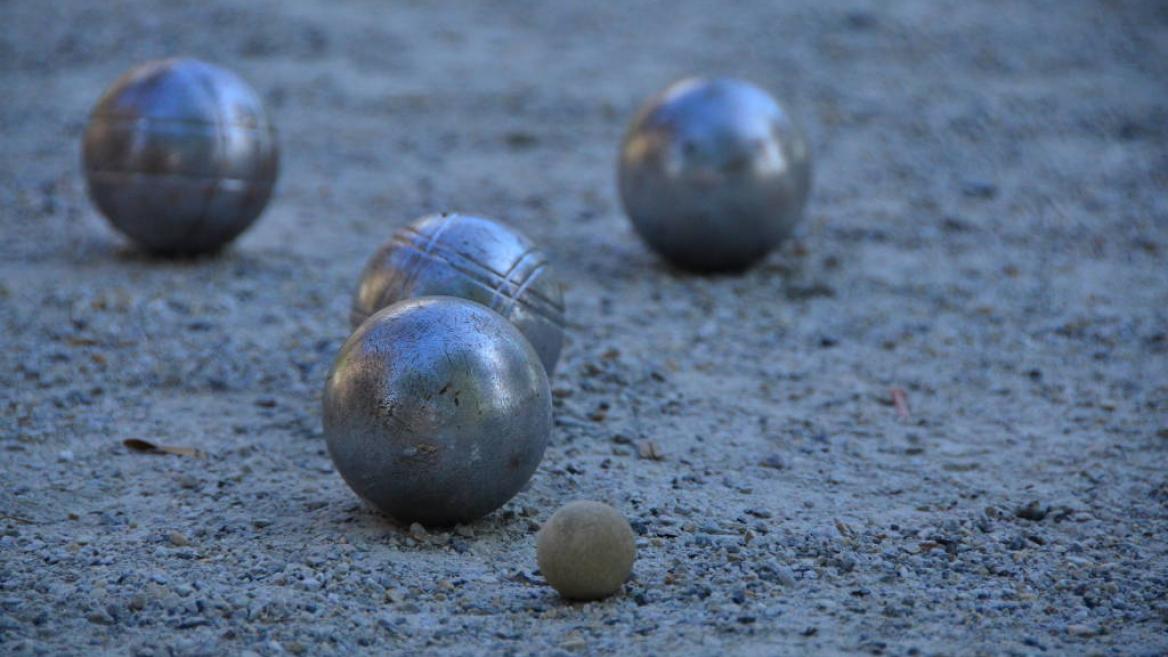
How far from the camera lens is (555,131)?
13.6 meters

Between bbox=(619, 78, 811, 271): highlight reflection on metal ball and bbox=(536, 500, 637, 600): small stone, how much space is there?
15.0 feet

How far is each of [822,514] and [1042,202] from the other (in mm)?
6886

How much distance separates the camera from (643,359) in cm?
797

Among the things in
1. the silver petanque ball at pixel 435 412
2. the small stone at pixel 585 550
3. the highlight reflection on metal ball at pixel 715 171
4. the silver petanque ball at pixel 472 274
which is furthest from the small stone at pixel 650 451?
the highlight reflection on metal ball at pixel 715 171

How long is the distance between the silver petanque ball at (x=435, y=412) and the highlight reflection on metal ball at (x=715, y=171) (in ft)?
12.9

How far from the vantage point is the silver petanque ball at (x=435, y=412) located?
5176 mm

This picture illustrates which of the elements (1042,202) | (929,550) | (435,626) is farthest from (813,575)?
(1042,202)

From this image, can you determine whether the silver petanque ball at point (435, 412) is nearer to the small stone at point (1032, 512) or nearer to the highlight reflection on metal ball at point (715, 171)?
the small stone at point (1032, 512)

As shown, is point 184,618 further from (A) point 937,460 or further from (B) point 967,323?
(B) point 967,323

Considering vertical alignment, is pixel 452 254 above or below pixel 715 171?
above

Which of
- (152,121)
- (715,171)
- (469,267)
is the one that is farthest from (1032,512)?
(152,121)

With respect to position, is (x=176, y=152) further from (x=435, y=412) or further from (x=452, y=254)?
(x=435, y=412)

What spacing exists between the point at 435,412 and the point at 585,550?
0.82 metres

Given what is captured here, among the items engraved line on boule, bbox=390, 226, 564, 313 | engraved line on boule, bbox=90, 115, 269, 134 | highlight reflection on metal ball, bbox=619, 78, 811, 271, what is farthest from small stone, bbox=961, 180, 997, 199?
engraved line on boule, bbox=90, 115, 269, 134
